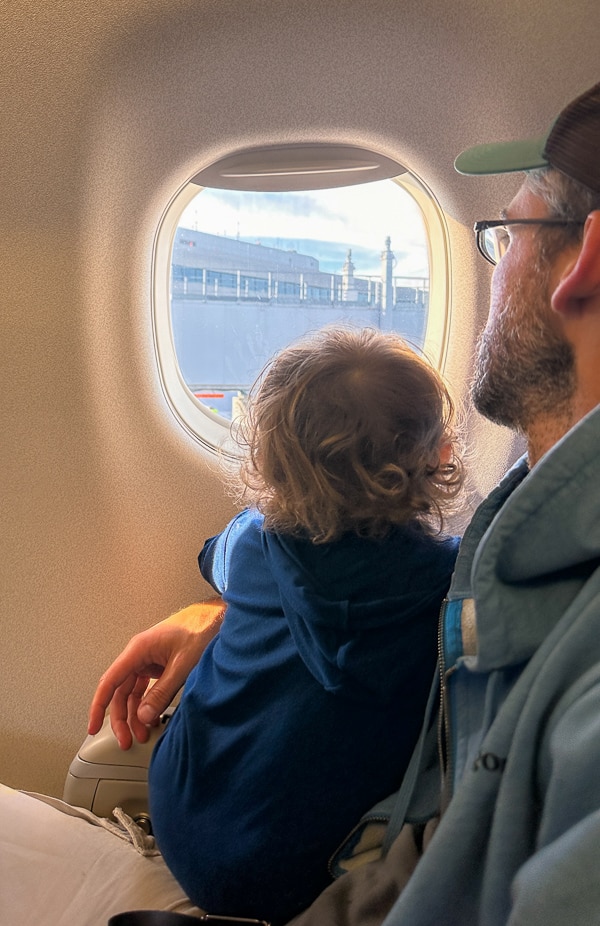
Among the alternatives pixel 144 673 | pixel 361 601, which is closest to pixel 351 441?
pixel 361 601

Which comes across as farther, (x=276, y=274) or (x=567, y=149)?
(x=276, y=274)

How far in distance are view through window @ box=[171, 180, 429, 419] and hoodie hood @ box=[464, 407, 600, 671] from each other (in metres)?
1.29

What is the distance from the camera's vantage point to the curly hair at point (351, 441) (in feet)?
4.34

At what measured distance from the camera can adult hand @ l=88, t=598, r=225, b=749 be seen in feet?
5.49

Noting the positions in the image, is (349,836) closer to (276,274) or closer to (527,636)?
(527,636)

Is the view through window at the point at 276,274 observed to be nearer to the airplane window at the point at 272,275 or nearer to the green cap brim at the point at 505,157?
the airplane window at the point at 272,275

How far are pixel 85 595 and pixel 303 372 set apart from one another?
985 mm

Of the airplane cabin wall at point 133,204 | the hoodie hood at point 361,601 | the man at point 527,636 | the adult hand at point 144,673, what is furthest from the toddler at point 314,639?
the airplane cabin wall at point 133,204

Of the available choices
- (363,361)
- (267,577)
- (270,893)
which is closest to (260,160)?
(363,361)

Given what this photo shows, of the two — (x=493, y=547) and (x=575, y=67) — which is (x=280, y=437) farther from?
(x=575, y=67)

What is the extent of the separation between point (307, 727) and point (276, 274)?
1.53 metres

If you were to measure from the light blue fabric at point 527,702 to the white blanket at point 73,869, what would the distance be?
69cm

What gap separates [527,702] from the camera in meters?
0.86

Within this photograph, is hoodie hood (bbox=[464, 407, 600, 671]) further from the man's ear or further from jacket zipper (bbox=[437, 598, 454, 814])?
the man's ear
